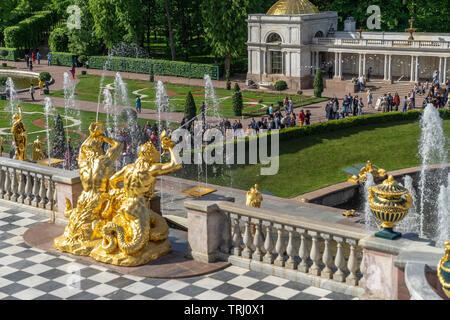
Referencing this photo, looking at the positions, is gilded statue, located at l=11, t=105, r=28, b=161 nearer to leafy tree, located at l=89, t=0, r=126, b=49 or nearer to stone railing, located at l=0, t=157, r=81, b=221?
stone railing, located at l=0, t=157, r=81, b=221

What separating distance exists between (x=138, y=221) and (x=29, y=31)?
78.0m

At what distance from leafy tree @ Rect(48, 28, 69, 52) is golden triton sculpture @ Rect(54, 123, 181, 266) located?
6781 centimetres

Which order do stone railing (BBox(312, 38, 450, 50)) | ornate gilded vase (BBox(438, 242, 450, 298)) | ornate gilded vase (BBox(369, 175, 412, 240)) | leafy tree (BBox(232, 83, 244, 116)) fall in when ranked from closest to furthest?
ornate gilded vase (BBox(438, 242, 450, 298)) < ornate gilded vase (BBox(369, 175, 412, 240)) < leafy tree (BBox(232, 83, 244, 116)) < stone railing (BBox(312, 38, 450, 50))

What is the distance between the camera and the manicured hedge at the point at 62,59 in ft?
260

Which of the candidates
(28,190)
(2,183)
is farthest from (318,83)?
(28,190)

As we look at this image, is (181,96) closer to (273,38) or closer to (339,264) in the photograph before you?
(273,38)

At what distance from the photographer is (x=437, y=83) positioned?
2254 inches

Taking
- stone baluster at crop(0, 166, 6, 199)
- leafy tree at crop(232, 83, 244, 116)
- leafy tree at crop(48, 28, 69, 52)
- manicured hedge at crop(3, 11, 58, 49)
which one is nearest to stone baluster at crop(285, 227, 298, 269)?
stone baluster at crop(0, 166, 6, 199)

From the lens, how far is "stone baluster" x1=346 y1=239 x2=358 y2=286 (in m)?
13.9

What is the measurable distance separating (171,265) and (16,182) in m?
6.23

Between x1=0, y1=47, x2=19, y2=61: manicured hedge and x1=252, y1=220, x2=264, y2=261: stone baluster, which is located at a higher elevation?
x1=0, y1=47, x2=19, y2=61: manicured hedge

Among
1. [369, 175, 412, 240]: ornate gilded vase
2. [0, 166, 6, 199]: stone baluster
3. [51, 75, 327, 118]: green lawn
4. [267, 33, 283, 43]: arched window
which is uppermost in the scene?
[267, 33, 283, 43]: arched window

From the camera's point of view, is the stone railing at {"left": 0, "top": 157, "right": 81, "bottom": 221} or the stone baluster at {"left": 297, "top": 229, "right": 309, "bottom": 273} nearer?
the stone baluster at {"left": 297, "top": 229, "right": 309, "bottom": 273}

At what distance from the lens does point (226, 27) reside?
69.1 meters
